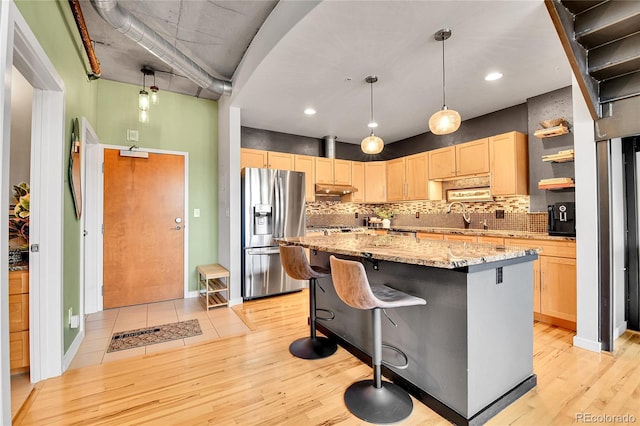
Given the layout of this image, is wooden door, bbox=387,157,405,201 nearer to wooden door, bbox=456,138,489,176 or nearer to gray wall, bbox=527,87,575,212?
wooden door, bbox=456,138,489,176

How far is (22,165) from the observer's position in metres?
2.81

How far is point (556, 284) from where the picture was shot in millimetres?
2965

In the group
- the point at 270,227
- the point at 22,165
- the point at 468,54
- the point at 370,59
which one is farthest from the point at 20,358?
the point at 468,54

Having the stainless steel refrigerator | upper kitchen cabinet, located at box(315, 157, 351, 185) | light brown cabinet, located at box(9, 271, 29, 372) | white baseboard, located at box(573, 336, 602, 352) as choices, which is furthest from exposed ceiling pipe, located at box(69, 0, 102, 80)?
white baseboard, located at box(573, 336, 602, 352)

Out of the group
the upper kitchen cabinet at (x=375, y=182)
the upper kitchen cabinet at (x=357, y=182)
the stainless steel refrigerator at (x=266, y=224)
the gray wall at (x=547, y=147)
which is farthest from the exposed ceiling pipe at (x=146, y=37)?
the gray wall at (x=547, y=147)

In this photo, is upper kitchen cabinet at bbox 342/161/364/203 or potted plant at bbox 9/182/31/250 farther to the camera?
upper kitchen cabinet at bbox 342/161/364/203

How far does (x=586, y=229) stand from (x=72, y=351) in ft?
15.0

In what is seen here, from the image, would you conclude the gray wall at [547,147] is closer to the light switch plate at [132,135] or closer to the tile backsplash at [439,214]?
the tile backsplash at [439,214]

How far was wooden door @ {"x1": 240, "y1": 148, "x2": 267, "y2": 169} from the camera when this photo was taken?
14.9 feet

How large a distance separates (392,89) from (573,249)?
2.54m

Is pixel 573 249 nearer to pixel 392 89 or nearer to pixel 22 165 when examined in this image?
pixel 392 89

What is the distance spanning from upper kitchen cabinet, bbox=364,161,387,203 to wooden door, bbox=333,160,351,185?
405 millimetres

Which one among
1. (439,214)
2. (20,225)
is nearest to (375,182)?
(439,214)

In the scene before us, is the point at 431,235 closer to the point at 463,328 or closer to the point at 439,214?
the point at 439,214
